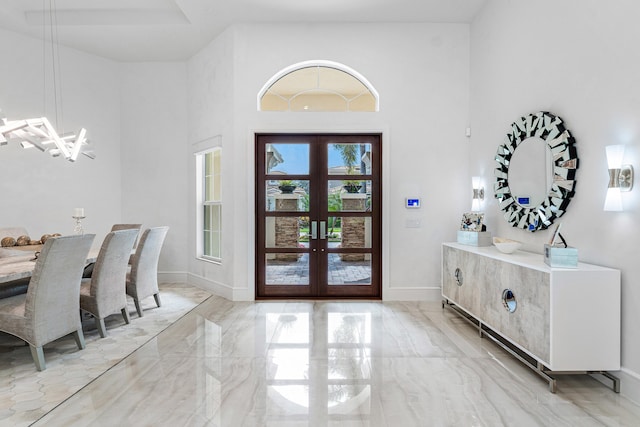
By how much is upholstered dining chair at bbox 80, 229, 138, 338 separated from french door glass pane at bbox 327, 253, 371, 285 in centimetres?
252

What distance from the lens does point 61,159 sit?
5.53 metres

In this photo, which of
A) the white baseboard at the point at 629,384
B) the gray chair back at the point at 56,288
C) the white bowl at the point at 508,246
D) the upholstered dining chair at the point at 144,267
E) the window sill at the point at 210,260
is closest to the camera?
the white baseboard at the point at 629,384

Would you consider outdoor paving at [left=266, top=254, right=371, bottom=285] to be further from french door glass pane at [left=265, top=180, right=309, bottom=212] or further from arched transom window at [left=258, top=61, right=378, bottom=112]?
arched transom window at [left=258, top=61, right=378, bottom=112]

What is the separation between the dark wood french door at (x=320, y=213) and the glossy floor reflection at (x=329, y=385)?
120 cm

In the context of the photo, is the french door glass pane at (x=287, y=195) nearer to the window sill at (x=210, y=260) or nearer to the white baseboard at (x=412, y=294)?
the window sill at (x=210, y=260)

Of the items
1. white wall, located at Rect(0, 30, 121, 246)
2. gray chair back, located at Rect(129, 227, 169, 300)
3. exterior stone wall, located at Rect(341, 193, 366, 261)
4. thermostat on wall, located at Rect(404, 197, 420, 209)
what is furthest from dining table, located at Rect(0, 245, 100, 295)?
thermostat on wall, located at Rect(404, 197, 420, 209)

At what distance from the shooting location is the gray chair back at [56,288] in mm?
2744

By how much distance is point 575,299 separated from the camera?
2.44 metres

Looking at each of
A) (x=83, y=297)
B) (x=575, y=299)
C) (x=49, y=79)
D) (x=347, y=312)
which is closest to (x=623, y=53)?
(x=575, y=299)

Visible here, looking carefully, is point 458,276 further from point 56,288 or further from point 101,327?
point 56,288

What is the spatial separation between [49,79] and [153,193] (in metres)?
2.21

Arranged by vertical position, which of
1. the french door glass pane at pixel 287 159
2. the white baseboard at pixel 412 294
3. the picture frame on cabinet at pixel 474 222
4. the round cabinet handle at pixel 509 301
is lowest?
the white baseboard at pixel 412 294

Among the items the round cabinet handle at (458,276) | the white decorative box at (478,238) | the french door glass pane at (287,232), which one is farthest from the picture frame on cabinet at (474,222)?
the french door glass pane at (287,232)

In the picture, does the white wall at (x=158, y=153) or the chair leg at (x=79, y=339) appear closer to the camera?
the chair leg at (x=79, y=339)
